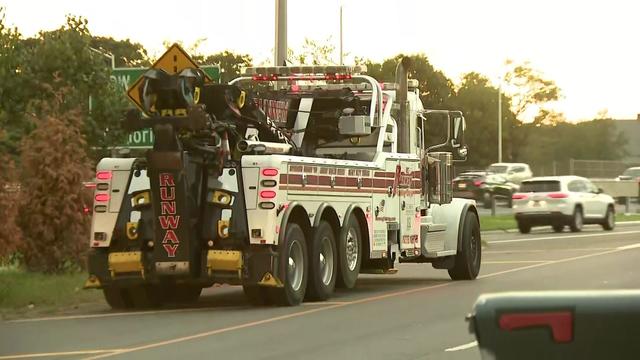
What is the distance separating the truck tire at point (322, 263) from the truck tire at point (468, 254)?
153 inches

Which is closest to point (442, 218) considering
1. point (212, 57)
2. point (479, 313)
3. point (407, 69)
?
point (407, 69)

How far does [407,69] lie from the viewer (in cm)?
1834

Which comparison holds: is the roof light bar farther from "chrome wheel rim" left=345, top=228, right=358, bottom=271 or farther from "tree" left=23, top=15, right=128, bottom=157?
"tree" left=23, top=15, right=128, bottom=157

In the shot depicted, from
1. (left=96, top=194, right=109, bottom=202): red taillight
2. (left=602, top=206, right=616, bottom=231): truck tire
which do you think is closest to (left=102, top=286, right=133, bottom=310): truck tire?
(left=96, top=194, right=109, bottom=202): red taillight

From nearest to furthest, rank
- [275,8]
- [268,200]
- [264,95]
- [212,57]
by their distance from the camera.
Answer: [268,200]
[264,95]
[275,8]
[212,57]

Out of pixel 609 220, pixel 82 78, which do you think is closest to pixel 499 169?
pixel 609 220

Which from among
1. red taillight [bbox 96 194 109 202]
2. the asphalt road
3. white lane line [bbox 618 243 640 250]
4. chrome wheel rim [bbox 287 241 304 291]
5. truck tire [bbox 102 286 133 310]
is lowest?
the asphalt road

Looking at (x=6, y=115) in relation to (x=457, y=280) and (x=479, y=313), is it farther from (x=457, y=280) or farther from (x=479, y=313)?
(x=479, y=313)

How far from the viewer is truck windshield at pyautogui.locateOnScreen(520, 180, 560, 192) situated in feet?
125

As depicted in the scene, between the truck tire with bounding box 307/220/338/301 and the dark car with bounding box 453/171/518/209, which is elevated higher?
the dark car with bounding box 453/171/518/209

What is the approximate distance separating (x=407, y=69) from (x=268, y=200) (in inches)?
188

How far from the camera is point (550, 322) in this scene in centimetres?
379

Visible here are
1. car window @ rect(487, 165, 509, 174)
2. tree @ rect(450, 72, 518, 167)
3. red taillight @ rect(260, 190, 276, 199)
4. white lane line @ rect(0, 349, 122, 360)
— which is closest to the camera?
white lane line @ rect(0, 349, 122, 360)

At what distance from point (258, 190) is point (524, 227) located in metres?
25.2
